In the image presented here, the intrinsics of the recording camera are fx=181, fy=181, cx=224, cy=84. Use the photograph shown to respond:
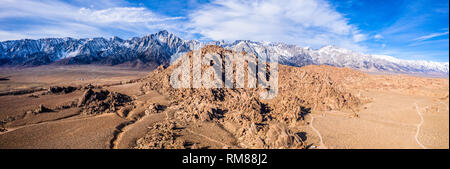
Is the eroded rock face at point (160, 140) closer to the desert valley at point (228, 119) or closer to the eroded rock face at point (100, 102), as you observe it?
the desert valley at point (228, 119)

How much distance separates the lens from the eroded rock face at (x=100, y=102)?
16.5 metres

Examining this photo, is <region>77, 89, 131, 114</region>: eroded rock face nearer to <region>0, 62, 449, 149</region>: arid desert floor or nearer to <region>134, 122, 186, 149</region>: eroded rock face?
<region>0, 62, 449, 149</region>: arid desert floor

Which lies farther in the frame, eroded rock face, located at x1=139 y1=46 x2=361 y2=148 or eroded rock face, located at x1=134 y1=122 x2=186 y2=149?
eroded rock face, located at x1=139 y1=46 x2=361 y2=148

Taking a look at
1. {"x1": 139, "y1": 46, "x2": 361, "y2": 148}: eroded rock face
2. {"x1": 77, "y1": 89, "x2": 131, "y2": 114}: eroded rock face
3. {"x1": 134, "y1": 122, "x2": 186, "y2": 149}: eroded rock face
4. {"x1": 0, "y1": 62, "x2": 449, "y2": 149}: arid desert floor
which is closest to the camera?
{"x1": 134, "y1": 122, "x2": 186, "y2": 149}: eroded rock face

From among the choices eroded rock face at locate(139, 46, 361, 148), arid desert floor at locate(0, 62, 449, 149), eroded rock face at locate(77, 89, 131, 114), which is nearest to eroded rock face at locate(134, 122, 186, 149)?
arid desert floor at locate(0, 62, 449, 149)

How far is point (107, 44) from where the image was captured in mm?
159750

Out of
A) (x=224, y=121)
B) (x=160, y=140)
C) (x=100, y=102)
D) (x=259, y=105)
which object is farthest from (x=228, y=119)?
(x=100, y=102)

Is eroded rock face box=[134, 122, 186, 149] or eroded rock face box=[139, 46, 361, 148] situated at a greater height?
eroded rock face box=[139, 46, 361, 148]

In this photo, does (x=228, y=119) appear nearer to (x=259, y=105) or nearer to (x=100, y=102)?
(x=259, y=105)

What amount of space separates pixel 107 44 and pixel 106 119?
580 ft

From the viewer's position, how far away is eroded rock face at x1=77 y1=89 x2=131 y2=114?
1653cm
